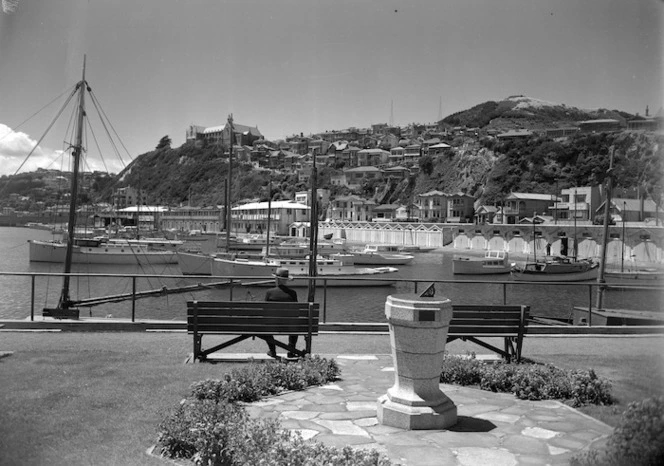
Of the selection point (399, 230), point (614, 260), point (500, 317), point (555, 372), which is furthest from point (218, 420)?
point (399, 230)

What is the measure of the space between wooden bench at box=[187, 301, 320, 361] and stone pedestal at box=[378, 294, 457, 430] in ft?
7.70

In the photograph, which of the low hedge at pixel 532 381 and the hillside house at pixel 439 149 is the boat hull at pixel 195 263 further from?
the hillside house at pixel 439 149

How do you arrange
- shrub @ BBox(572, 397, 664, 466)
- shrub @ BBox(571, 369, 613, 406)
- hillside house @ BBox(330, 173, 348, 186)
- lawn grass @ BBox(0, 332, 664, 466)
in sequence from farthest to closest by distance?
hillside house @ BBox(330, 173, 348, 186), shrub @ BBox(571, 369, 613, 406), lawn grass @ BBox(0, 332, 664, 466), shrub @ BBox(572, 397, 664, 466)

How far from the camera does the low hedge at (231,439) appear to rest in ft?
11.2

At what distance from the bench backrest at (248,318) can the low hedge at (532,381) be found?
72.5 inches

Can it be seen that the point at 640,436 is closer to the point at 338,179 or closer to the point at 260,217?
the point at 260,217

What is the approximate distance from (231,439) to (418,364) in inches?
67.5

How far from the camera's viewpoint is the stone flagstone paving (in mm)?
3947

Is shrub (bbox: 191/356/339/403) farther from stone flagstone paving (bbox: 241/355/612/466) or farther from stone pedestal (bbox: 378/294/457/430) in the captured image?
stone pedestal (bbox: 378/294/457/430)

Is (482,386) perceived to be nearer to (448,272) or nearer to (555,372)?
(555,372)

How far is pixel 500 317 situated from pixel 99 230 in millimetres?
71470

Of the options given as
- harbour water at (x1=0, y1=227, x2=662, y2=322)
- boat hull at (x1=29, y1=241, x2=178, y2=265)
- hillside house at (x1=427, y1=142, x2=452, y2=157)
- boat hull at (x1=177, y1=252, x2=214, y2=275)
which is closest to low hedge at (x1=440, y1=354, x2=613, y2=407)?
harbour water at (x1=0, y1=227, x2=662, y2=322)

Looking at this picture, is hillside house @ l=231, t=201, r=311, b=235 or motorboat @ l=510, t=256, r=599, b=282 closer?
motorboat @ l=510, t=256, r=599, b=282

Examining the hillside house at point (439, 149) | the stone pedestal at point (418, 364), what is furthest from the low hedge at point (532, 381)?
the hillside house at point (439, 149)
